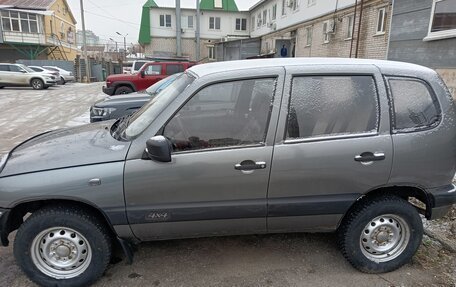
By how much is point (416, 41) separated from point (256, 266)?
9.20 m

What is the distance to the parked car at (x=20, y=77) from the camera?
1950cm

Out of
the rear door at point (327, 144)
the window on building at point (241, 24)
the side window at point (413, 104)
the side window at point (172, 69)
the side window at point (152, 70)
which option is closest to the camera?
the rear door at point (327, 144)

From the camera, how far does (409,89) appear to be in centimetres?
268

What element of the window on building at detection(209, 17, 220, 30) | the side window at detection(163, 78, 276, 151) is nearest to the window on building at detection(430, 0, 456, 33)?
the side window at detection(163, 78, 276, 151)

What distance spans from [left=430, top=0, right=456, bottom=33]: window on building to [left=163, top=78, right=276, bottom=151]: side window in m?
7.79

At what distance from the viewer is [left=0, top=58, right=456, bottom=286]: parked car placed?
2.39 m

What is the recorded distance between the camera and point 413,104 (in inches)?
106

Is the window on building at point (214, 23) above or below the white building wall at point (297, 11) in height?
above

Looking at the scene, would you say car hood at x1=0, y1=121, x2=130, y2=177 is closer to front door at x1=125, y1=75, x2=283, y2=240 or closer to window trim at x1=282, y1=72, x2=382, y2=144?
front door at x1=125, y1=75, x2=283, y2=240

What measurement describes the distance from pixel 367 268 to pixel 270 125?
1.55 meters

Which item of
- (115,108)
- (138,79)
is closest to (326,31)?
(138,79)

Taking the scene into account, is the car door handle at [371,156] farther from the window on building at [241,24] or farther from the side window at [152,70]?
the window on building at [241,24]

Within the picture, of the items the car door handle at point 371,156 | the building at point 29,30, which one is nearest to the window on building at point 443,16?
the car door handle at point 371,156

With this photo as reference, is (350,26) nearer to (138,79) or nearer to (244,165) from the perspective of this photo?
(138,79)
